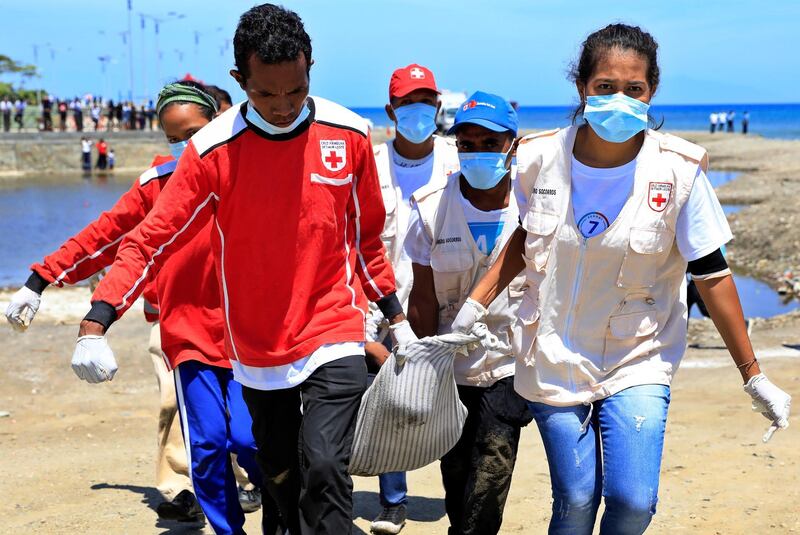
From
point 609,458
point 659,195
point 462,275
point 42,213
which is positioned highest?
point 659,195

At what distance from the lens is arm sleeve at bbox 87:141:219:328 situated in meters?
3.48

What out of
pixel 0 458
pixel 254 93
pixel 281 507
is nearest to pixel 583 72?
pixel 254 93

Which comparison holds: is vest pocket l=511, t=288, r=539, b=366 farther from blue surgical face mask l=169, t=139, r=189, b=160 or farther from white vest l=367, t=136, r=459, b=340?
blue surgical face mask l=169, t=139, r=189, b=160

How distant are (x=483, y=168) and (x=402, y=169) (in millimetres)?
1164

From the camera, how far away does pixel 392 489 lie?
5.06 metres

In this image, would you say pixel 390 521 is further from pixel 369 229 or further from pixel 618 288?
pixel 618 288

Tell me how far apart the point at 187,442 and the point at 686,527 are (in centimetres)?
242

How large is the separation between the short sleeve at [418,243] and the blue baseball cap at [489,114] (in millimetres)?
456

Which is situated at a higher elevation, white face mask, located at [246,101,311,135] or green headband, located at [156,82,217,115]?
green headband, located at [156,82,217,115]

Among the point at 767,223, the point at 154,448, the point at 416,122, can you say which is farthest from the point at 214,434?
the point at 767,223

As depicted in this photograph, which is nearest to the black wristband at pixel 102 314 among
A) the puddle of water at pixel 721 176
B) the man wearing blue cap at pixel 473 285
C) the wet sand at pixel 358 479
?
the man wearing blue cap at pixel 473 285

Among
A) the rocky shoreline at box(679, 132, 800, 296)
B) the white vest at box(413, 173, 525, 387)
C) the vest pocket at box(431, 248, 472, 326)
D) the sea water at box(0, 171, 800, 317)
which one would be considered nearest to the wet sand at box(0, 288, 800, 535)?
the white vest at box(413, 173, 525, 387)

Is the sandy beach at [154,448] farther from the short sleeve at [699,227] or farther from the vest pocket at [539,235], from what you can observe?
the short sleeve at [699,227]

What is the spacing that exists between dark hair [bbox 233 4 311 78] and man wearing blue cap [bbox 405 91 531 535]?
1.00 m
